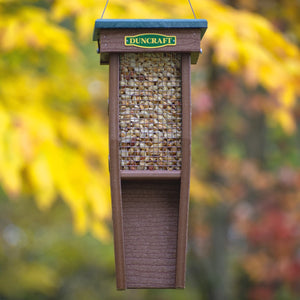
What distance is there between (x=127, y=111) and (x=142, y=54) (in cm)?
18

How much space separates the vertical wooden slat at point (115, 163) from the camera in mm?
1350

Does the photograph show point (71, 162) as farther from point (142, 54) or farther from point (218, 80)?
point (218, 80)

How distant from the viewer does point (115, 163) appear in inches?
53.4

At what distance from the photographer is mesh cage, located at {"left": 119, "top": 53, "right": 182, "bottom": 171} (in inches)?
55.9

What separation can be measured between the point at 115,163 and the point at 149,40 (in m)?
0.36

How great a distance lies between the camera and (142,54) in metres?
1.44

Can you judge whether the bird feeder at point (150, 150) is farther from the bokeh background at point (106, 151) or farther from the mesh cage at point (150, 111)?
the bokeh background at point (106, 151)

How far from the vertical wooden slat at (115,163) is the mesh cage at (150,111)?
6cm

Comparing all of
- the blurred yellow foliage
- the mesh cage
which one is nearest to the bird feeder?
the mesh cage

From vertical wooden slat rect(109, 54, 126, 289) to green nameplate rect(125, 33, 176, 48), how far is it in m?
0.09

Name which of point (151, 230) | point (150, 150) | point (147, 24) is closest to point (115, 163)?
point (150, 150)

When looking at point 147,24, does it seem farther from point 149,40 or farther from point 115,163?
point 115,163

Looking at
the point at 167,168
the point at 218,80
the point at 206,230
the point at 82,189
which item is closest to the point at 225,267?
the point at 206,230

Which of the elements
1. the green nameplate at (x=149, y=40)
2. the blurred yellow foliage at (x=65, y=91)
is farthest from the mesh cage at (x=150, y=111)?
the blurred yellow foliage at (x=65, y=91)
